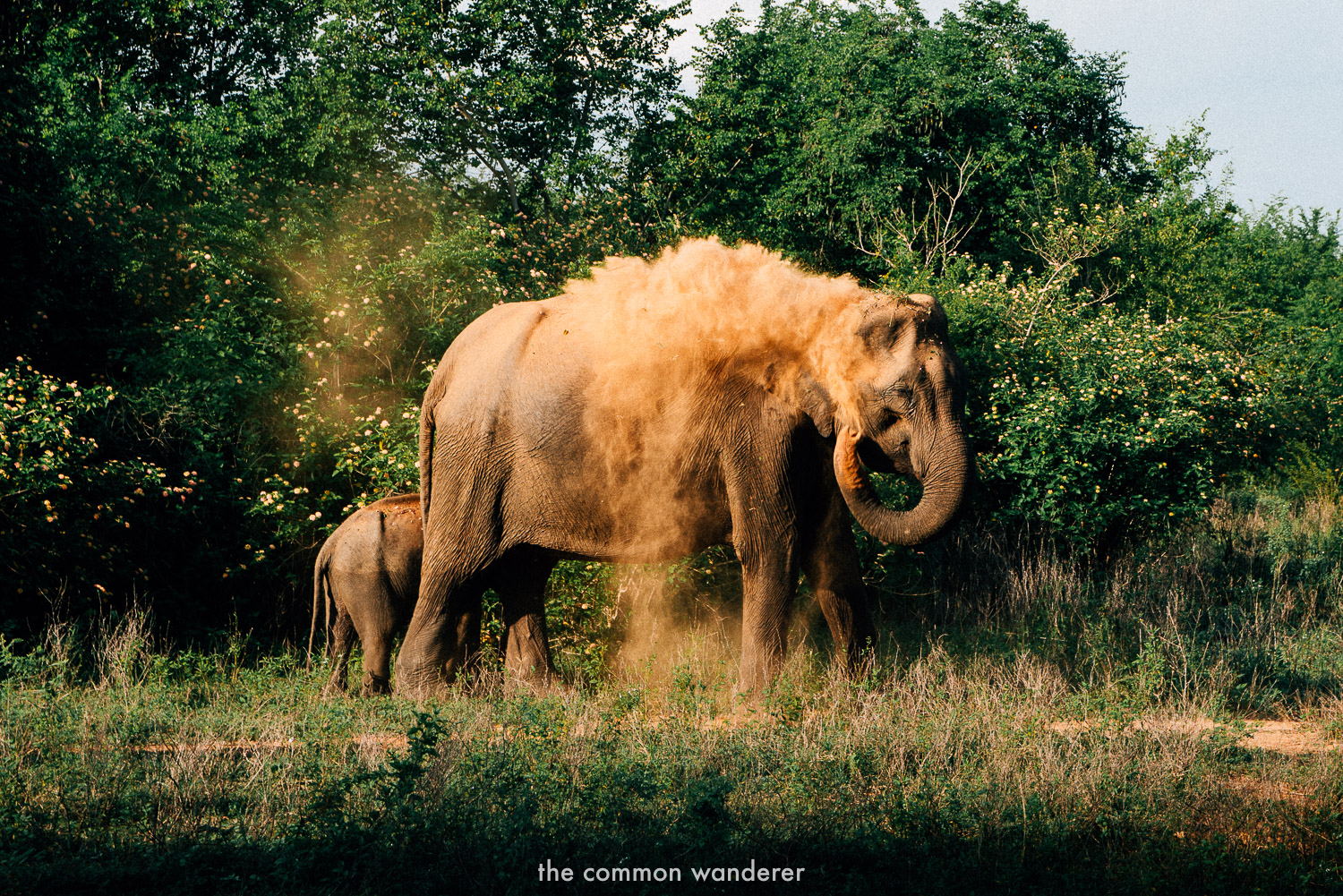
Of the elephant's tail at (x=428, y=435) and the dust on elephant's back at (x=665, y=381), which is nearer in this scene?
the dust on elephant's back at (x=665, y=381)

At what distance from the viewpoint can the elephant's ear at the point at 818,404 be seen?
22.8 feet

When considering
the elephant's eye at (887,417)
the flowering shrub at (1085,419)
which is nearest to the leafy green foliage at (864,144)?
the flowering shrub at (1085,419)

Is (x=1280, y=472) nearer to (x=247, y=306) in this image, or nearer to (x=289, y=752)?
(x=247, y=306)

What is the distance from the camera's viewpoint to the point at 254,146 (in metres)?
14.4

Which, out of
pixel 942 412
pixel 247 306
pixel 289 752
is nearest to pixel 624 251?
pixel 247 306

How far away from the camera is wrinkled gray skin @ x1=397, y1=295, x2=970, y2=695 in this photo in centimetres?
681

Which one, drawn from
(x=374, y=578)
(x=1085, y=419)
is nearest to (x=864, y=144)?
(x=1085, y=419)

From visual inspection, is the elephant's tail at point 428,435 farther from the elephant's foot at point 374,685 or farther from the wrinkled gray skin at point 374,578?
the elephant's foot at point 374,685

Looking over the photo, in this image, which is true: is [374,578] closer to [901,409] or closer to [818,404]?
[818,404]

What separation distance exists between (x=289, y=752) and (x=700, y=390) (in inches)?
130

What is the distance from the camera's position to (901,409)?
681 cm

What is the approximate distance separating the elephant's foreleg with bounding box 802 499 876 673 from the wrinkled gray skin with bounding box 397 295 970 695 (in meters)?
0.01

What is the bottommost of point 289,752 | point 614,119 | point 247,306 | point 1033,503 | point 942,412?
point 289,752

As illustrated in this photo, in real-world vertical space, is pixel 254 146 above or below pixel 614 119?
below
